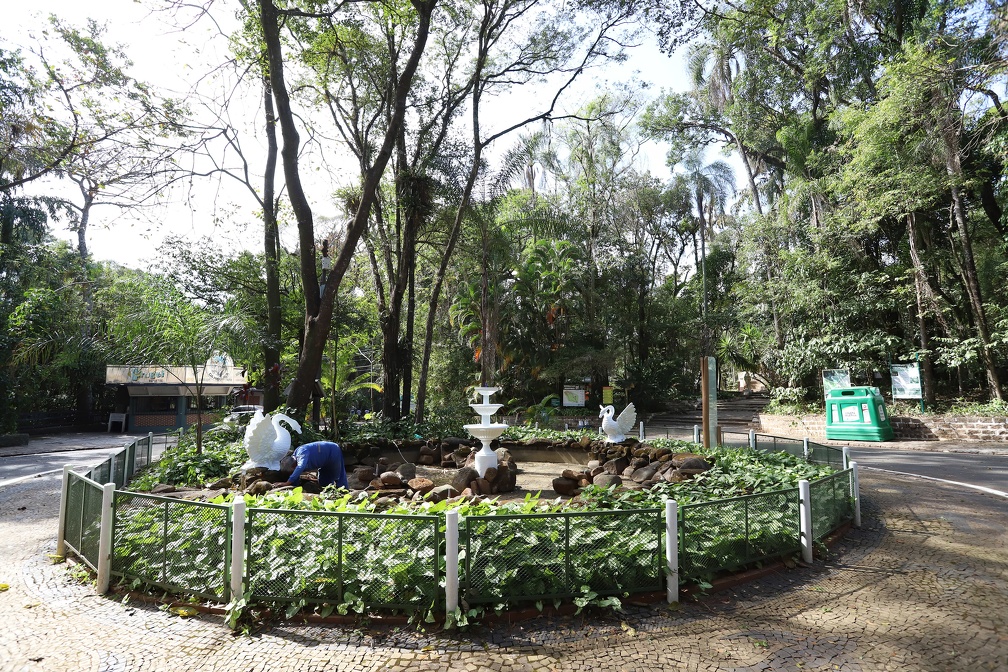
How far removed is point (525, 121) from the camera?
17438 millimetres

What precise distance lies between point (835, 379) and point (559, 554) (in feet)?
58.5

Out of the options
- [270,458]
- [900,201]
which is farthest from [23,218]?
[900,201]

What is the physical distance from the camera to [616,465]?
11.0 m

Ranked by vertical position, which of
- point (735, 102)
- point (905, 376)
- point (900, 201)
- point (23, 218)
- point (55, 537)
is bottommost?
point (55, 537)

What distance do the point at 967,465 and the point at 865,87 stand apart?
49.2 ft

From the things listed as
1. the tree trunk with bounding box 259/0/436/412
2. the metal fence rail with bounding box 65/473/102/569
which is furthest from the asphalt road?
the metal fence rail with bounding box 65/473/102/569

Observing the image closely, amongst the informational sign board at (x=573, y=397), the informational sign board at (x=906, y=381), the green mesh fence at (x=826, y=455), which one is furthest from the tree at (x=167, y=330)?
the informational sign board at (x=906, y=381)

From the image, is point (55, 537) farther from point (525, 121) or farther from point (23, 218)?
point (23, 218)

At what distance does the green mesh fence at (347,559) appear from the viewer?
14.5 feet

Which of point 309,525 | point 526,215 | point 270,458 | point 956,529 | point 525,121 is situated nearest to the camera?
point 309,525

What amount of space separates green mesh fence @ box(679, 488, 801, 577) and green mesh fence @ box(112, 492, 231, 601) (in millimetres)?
4004

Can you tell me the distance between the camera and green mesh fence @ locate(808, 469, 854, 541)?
20.6ft

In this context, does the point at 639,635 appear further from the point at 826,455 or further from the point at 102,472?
the point at 102,472

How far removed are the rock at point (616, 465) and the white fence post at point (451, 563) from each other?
246 inches
